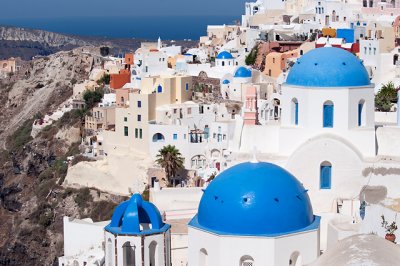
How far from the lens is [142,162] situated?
43281 millimetres

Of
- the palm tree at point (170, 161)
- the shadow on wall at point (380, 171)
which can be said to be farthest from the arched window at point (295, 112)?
the palm tree at point (170, 161)

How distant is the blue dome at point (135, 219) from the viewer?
802 inches

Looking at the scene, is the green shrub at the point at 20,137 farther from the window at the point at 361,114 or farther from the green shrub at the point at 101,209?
the window at the point at 361,114

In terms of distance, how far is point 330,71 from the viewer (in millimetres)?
25703

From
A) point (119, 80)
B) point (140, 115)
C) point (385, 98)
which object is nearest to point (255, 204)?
point (385, 98)

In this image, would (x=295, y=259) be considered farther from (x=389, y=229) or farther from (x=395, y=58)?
(x=395, y=58)

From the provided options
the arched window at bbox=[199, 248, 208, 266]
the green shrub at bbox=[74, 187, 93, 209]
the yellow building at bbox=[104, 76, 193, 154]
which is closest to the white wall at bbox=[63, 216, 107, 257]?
the arched window at bbox=[199, 248, 208, 266]

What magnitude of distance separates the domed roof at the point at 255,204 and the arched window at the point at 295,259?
0.57 m

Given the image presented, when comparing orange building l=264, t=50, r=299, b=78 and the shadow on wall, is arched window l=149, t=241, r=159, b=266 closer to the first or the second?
the shadow on wall

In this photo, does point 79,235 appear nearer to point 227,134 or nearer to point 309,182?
point 309,182

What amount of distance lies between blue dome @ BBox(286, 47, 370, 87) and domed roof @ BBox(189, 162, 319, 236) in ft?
21.3

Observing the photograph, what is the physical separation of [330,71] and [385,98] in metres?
14.2

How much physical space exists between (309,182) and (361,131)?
2.20 metres

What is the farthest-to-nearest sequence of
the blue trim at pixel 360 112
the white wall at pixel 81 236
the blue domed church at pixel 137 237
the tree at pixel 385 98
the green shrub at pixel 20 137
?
the green shrub at pixel 20 137, the tree at pixel 385 98, the white wall at pixel 81 236, the blue trim at pixel 360 112, the blue domed church at pixel 137 237
